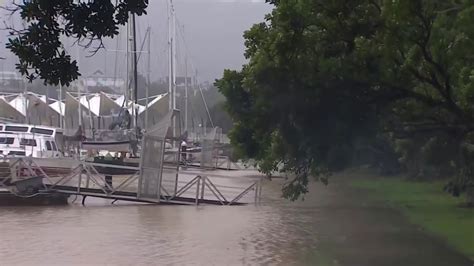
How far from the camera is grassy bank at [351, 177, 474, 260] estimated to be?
62.5 ft

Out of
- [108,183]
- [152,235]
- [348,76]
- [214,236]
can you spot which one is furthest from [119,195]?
[348,76]

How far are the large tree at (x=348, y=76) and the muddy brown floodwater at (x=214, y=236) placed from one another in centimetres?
241

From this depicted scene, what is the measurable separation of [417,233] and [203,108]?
58.8 metres

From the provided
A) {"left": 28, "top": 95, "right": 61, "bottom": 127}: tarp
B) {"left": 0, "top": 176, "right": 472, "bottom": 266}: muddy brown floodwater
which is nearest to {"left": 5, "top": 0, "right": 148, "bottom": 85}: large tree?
{"left": 0, "top": 176, "right": 472, "bottom": 266}: muddy brown floodwater

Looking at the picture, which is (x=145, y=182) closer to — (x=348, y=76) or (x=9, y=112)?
(x=348, y=76)

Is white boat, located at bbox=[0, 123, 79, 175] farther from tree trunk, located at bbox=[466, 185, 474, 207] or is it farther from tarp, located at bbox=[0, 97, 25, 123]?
tree trunk, located at bbox=[466, 185, 474, 207]

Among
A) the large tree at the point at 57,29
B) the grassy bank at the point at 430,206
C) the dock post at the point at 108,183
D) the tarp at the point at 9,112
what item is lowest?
the grassy bank at the point at 430,206

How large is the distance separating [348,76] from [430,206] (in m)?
13.2

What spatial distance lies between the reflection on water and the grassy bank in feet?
10.8

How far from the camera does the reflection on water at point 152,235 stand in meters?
15.6

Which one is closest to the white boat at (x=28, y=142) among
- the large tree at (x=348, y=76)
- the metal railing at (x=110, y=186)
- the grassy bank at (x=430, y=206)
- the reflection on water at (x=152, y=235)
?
the metal railing at (x=110, y=186)

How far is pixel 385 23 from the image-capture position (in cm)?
1377

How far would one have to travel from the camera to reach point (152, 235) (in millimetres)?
19422

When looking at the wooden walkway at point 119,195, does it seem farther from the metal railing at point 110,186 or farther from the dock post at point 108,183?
the dock post at point 108,183
